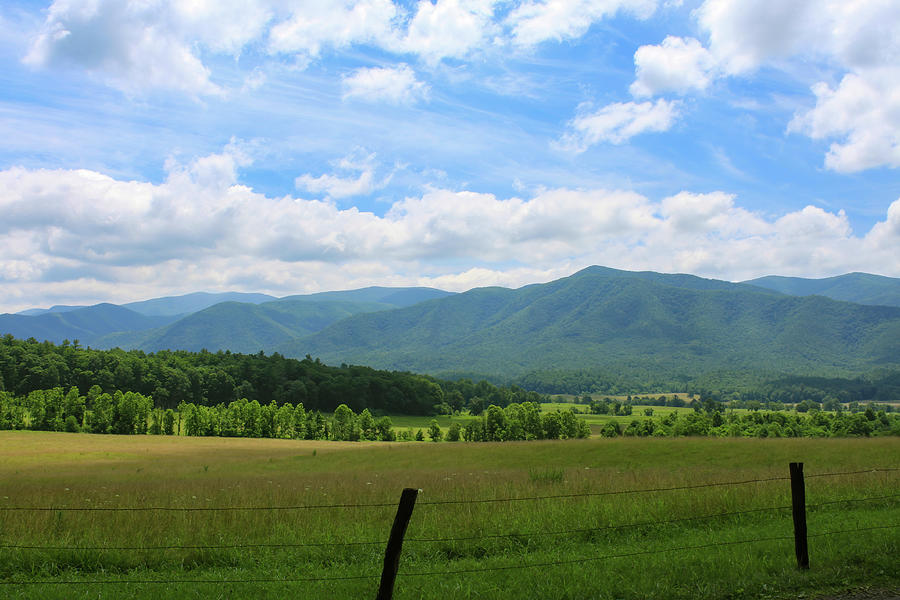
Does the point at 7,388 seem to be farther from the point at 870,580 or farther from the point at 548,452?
the point at 870,580

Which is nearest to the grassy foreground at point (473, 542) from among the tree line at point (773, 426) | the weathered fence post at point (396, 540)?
the weathered fence post at point (396, 540)

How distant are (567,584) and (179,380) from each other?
119 meters

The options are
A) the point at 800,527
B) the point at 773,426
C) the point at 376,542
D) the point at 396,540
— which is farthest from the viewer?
the point at 773,426

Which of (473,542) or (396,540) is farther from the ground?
(396,540)

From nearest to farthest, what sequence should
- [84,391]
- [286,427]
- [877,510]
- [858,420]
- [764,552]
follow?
[764,552]
[877,510]
[858,420]
[286,427]
[84,391]

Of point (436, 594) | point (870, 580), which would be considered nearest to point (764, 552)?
point (870, 580)

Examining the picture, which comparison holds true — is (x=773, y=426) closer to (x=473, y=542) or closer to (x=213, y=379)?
(x=473, y=542)

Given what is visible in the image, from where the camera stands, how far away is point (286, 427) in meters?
91.4

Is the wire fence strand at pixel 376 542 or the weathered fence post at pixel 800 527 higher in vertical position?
the weathered fence post at pixel 800 527

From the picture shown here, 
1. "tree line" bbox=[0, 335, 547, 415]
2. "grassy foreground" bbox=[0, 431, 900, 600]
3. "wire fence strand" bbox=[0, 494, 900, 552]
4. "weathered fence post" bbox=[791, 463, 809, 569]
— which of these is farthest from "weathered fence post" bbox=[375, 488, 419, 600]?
"tree line" bbox=[0, 335, 547, 415]

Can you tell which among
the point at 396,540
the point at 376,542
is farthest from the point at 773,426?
the point at 396,540

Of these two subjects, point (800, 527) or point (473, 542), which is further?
point (473, 542)

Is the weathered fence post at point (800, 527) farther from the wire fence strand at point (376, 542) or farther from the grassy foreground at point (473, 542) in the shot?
the wire fence strand at point (376, 542)

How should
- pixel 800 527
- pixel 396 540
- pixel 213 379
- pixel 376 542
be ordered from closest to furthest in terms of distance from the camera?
1. pixel 396 540
2. pixel 800 527
3. pixel 376 542
4. pixel 213 379
